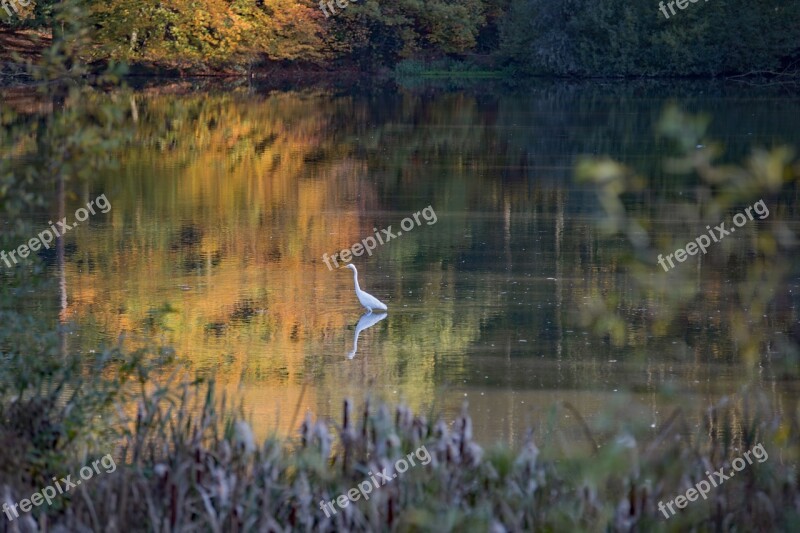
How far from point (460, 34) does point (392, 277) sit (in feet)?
171

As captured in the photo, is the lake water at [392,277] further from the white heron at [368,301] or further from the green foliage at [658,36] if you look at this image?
the green foliage at [658,36]

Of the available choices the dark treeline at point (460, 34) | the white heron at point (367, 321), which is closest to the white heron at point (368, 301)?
the white heron at point (367, 321)

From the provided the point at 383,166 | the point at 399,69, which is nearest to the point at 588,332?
the point at 383,166

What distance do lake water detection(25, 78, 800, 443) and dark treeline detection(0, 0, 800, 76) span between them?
83.4 ft

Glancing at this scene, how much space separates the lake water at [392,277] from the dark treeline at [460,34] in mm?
25411

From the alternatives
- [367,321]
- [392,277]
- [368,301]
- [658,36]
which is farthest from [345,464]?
[658,36]

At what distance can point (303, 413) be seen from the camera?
28.6 feet

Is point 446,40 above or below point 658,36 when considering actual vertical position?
above

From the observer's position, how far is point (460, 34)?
6419 cm

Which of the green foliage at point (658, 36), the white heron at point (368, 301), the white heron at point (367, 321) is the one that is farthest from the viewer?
the green foliage at point (658, 36)

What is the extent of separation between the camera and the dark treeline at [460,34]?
54344mm

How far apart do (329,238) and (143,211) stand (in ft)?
11.3

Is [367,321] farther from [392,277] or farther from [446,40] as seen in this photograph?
[446,40]

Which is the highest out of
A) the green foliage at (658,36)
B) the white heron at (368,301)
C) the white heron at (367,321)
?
the green foliage at (658,36)
